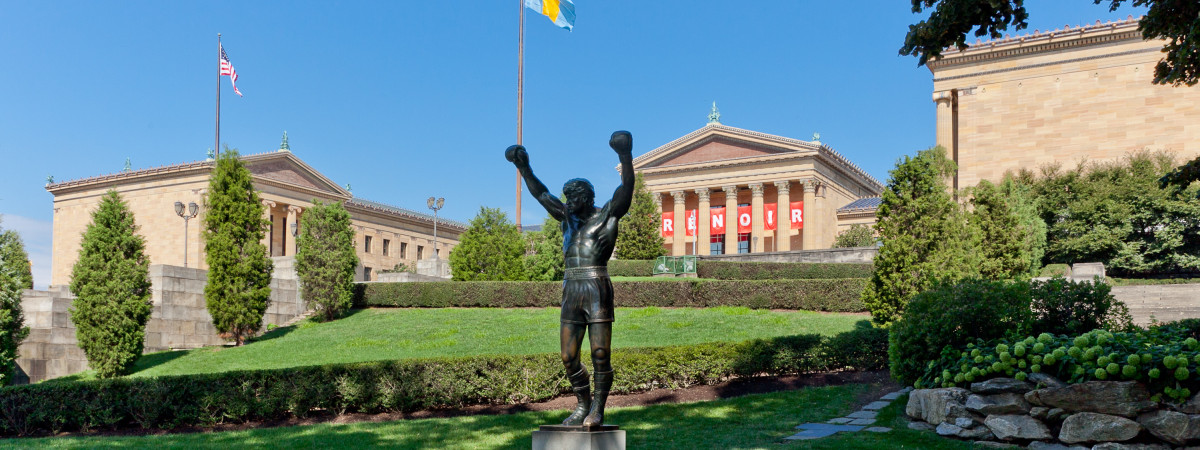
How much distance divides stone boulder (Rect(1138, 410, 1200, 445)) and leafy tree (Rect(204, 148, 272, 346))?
2445 centimetres

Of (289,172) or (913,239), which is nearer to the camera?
(913,239)

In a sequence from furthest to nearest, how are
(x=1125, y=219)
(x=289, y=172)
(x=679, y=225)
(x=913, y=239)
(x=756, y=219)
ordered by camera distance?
1. (x=679, y=225)
2. (x=289, y=172)
3. (x=756, y=219)
4. (x=1125, y=219)
5. (x=913, y=239)

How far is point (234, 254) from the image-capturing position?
87.4 feet

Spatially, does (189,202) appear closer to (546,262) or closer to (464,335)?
(546,262)

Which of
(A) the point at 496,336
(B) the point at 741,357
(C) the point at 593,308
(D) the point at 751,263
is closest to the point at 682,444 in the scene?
(C) the point at 593,308

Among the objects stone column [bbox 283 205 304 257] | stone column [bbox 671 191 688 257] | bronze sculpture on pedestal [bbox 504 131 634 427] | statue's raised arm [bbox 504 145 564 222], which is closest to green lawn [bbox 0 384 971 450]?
bronze sculpture on pedestal [bbox 504 131 634 427]

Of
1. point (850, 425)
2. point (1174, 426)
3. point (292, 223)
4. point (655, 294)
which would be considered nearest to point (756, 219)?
point (292, 223)

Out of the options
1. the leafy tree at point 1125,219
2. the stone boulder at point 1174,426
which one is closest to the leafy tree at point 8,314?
the stone boulder at point 1174,426

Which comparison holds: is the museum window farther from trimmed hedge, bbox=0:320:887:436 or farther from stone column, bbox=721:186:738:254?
trimmed hedge, bbox=0:320:887:436

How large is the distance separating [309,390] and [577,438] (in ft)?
23.2

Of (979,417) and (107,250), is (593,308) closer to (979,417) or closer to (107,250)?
(979,417)

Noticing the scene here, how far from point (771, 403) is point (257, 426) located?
25.2ft

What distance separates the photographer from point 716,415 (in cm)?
1164

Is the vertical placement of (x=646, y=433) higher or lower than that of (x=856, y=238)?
lower
